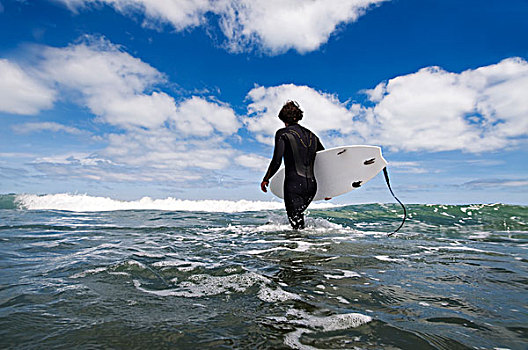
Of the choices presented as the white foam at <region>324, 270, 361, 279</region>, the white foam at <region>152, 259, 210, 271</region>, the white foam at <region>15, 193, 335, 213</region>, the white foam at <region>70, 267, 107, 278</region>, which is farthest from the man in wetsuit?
the white foam at <region>15, 193, 335, 213</region>

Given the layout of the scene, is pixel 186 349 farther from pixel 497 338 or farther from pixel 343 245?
pixel 343 245

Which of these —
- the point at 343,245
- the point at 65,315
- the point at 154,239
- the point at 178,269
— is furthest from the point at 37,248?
the point at 343,245

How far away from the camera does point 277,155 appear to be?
5770mm

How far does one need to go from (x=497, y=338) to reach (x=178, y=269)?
2461 mm

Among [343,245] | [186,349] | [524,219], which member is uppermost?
[524,219]

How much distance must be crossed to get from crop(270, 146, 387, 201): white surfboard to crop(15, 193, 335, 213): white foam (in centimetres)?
833

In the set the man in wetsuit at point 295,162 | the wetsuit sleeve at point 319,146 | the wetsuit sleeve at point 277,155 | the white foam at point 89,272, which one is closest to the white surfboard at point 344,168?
the wetsuit sleeve at point 319,146

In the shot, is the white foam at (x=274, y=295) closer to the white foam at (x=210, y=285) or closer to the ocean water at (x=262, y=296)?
the ocean water at (x=262, y=296)

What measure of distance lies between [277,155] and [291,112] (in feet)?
3.21

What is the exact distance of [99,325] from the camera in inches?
65.9

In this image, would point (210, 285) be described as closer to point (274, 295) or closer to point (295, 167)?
point (274, 295)

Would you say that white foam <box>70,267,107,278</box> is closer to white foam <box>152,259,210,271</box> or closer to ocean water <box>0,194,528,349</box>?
ocean water <box>0,194,528,349</box>

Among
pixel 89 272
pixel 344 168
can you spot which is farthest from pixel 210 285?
pixel 344 168

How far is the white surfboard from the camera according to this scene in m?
6.42
